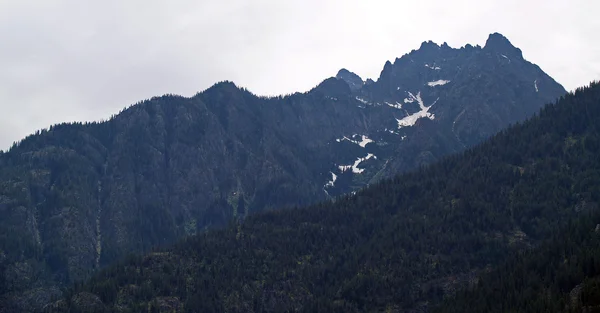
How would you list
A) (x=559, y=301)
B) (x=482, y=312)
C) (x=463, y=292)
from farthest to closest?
1. (x=463, y=292)
2. (x=482, y=312)
3. (x=559, y=301)

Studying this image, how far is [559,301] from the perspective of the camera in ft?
480

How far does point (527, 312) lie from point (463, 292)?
38.0 meters

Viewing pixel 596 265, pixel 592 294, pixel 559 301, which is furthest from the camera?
pixel 596 265

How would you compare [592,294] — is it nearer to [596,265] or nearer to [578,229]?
[596,265]

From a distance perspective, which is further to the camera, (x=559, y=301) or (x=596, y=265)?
(x=596, y=265)

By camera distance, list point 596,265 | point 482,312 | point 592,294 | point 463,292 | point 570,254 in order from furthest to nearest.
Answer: point 463,292 < point 570,254 < point 482,312 < point 596,265 < point 592,294

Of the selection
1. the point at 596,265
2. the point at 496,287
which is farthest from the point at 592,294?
the point at 496,287

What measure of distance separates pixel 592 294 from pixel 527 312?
21.5 m

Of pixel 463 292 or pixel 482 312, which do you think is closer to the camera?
pixel 482 312

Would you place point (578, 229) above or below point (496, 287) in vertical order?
above

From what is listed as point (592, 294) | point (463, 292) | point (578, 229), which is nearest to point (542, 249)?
point (578, 229)

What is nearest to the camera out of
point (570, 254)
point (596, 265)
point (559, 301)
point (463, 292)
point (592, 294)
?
point (592, 294)

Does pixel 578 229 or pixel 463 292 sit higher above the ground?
pixel 578 229

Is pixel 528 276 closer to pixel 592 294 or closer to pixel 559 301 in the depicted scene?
pixel 559 301
